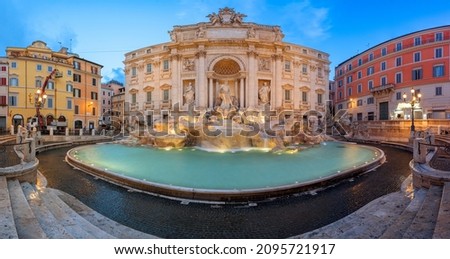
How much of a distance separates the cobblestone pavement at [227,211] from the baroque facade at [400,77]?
562 inches

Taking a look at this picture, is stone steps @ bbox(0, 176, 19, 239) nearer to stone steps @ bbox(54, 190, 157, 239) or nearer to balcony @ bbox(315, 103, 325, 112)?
stone steps @ bbox(54, 190, 157, 239)

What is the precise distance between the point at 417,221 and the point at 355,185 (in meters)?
2.83

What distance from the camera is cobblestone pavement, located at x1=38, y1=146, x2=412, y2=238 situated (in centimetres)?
304

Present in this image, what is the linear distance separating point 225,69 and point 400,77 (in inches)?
618

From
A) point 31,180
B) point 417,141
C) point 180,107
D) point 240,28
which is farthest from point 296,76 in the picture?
point 31,180

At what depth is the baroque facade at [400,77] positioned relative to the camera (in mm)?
14602

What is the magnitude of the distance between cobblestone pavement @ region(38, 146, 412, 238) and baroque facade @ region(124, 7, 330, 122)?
543 inches

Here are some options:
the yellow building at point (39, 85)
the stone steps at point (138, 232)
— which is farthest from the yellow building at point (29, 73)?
the stone steps at point (138, 232)

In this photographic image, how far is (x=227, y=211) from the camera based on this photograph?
12.1ft

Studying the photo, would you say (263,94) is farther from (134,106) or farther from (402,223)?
(402,223)

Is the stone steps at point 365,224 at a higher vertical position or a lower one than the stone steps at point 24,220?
lower

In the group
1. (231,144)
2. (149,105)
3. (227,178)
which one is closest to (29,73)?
(231,144)

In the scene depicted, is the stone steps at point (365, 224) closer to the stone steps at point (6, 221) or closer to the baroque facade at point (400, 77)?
the stone steps at point (6, 221)
